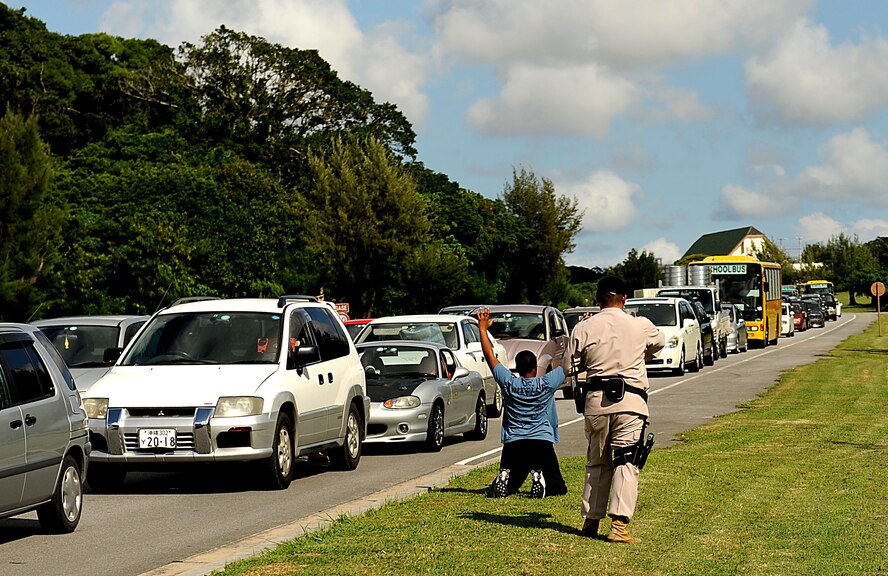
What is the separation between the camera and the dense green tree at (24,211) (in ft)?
156

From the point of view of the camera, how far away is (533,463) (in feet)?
40.6

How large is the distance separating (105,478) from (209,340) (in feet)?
5.81

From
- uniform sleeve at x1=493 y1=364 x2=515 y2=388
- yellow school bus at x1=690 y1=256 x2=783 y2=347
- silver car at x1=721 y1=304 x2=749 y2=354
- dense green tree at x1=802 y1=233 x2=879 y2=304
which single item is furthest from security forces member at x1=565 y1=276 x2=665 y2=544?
dense green tree at x1=802 y1=233 x2=879 y2=304

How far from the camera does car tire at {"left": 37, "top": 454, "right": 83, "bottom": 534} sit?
1084cm

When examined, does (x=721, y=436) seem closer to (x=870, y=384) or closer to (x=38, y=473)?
(x=38, y=473)

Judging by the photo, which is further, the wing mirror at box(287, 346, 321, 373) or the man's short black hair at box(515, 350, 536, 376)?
the wing mirror at box(287, 346, 321, 373)

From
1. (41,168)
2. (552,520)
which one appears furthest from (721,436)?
(41,168)

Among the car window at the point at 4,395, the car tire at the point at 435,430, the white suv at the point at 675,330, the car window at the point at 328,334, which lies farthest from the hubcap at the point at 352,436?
the white suv at the point at 675,330

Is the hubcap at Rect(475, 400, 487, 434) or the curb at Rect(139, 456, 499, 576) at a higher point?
the hubcap at Rect(475, 400, 487, 434)

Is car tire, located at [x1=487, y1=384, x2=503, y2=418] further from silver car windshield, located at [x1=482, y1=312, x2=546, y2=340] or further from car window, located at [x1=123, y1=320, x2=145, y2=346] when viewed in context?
car window, located at [x1=123, y1=320, x2=145, y2=346]

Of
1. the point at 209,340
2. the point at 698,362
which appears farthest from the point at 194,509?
the point at 698,362

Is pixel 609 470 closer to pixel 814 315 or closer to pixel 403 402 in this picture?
pixel 403 402

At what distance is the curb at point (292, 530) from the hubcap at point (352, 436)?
4.37 feet

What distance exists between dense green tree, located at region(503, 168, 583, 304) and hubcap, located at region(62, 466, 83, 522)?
251ft
